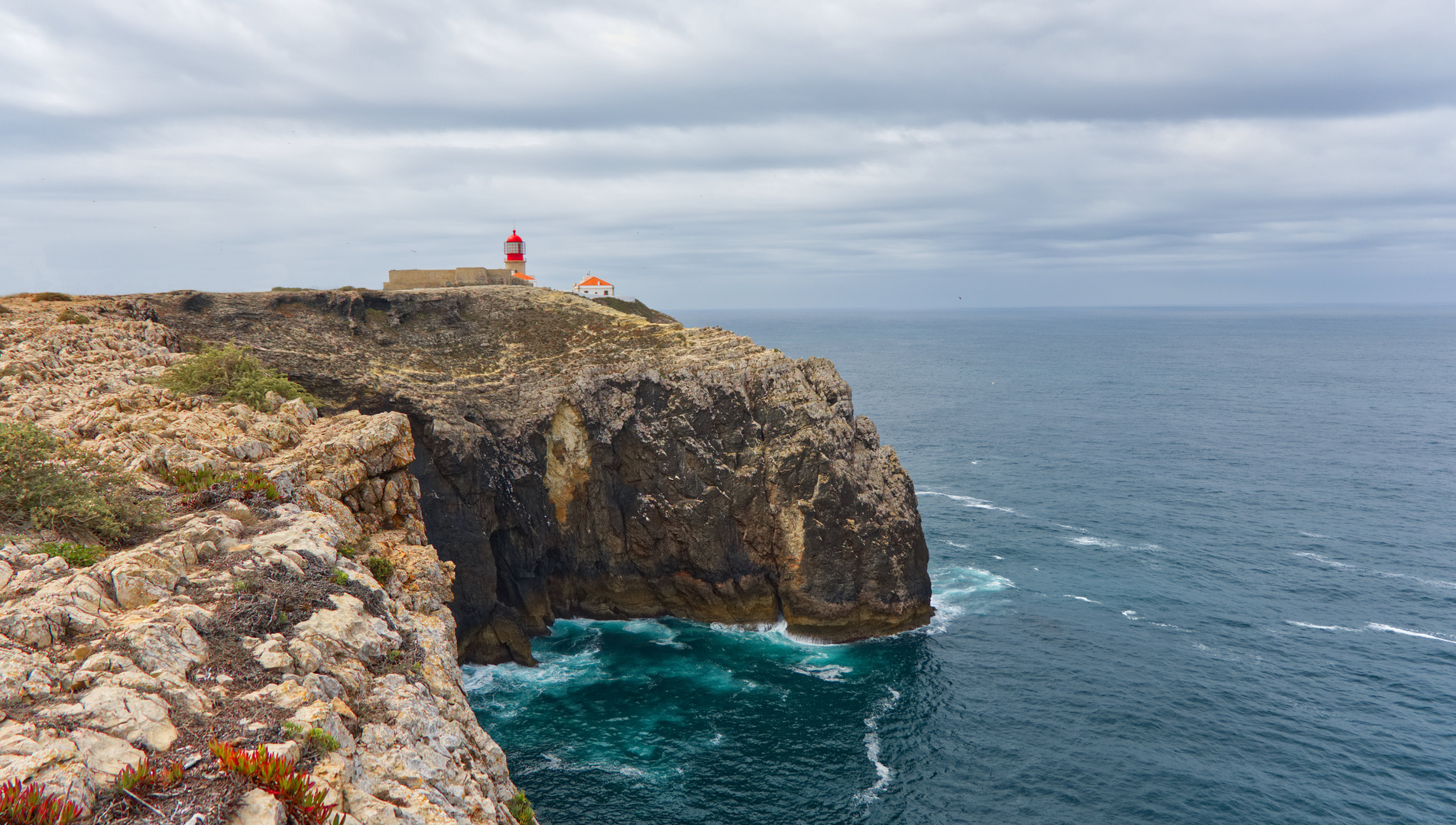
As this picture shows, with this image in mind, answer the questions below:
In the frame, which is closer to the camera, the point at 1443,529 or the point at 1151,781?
the point at 1151,781

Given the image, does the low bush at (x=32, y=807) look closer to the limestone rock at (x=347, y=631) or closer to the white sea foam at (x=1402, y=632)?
the limestone rock at (x=347, y=631)

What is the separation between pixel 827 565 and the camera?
183 feet

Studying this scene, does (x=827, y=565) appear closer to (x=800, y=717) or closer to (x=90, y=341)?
(x=800, y=717)

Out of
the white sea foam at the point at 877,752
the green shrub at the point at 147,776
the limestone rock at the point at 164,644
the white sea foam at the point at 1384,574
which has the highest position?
the limestone rock at the point at 164,644

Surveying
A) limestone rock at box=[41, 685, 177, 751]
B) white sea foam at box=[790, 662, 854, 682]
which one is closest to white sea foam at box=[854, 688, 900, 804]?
white sea foam at box=[790, 662, 854, 682]

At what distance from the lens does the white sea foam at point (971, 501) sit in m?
81.2

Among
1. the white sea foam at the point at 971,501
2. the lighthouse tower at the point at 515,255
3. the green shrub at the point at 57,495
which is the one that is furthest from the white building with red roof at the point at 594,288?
the green shrub at the point at 57,495

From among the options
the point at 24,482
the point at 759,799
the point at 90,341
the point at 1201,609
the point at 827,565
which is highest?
the point at 90,341

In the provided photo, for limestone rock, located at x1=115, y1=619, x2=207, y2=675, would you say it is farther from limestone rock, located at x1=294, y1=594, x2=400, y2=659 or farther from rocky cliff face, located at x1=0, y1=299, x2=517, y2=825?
limestone rock, located at x1=294, y1=594, x2=400, y2=659

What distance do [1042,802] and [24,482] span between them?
139 feet

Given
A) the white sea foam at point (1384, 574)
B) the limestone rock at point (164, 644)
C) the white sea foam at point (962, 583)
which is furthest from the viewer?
the white sea foam at point (962, 583)

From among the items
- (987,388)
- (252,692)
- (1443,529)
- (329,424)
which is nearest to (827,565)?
(329,424)

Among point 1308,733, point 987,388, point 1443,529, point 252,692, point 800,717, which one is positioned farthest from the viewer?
point 987,388

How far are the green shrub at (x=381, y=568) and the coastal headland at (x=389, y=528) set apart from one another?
130mm
